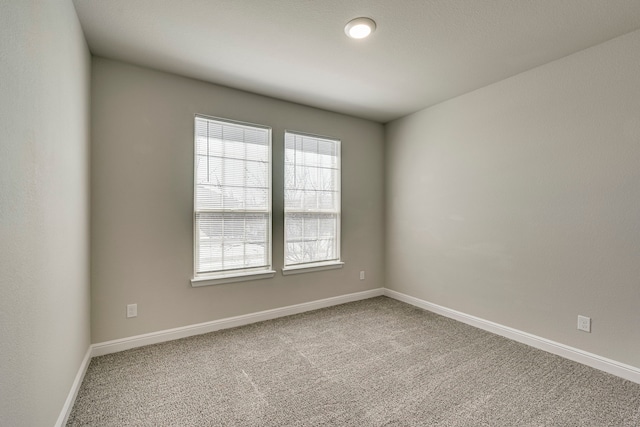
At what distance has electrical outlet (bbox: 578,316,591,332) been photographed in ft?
7.86

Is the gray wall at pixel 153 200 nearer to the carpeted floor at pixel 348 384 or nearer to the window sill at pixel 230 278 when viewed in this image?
the window sill at pixel 230 278

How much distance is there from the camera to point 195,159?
2.96 m

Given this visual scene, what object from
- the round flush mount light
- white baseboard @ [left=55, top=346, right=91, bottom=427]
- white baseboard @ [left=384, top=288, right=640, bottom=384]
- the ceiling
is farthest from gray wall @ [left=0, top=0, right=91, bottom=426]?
white baseboard @ [left=384, top=288, right=640, bottom=384]

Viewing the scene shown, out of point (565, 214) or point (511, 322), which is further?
point (511, 322)

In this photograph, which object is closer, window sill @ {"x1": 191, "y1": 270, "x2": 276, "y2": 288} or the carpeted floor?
the carpeted floor

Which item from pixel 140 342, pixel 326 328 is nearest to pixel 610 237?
pixel 326 328

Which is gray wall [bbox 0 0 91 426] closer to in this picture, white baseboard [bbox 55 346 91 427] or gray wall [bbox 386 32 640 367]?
white baseboard [bbox 55 346 91 427]

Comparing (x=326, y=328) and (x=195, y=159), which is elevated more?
(x=195, y=159)

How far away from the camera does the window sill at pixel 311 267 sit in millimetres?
3523

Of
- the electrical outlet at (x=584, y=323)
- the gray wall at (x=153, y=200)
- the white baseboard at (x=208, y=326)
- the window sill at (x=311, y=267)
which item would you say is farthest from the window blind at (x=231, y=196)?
the electrical outlet at (x=584, y=323)

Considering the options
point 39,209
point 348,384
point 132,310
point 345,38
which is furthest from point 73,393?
A: point 345,38

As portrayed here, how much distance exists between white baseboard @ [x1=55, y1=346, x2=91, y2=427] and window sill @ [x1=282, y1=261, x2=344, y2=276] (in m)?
1.88

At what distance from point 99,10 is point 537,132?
359 centimetres

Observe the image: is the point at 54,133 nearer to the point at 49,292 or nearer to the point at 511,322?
the point at 49,292
